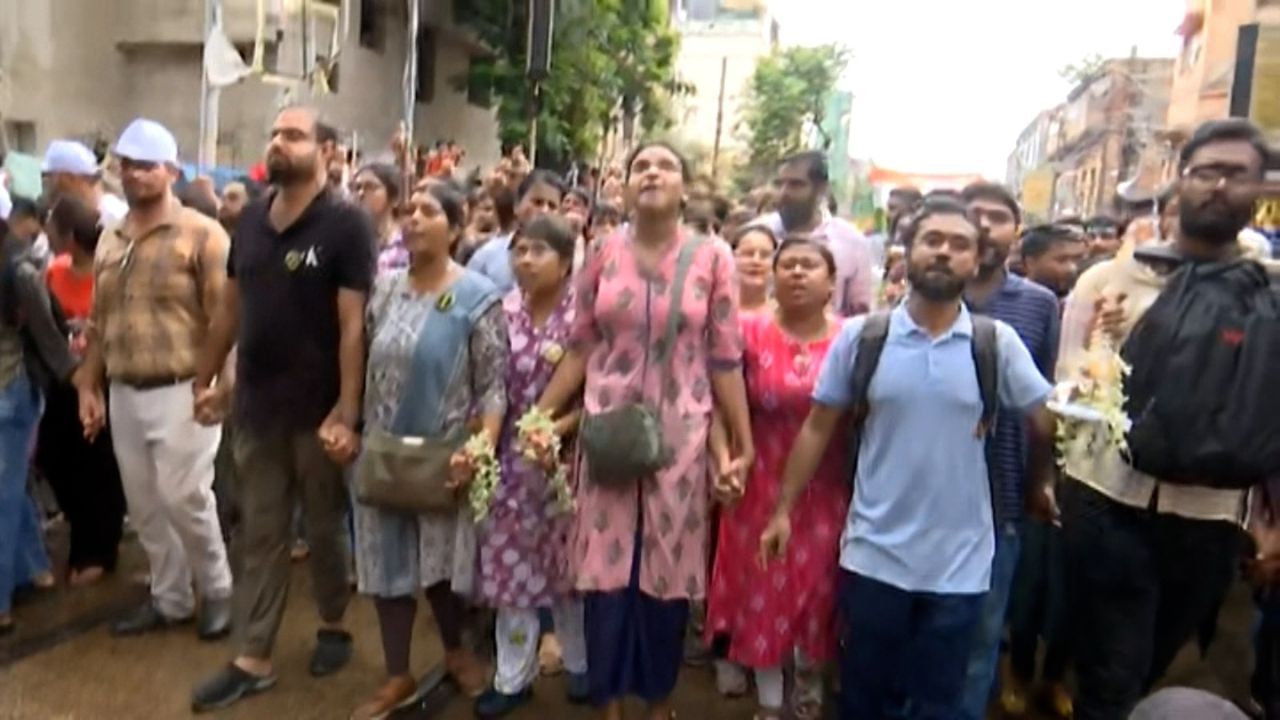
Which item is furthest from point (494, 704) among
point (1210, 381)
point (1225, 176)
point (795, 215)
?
point (1225, 176)

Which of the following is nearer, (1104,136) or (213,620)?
(213,620)

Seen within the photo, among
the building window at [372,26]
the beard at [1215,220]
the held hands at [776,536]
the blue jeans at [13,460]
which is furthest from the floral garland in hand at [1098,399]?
the building window at [372,26]

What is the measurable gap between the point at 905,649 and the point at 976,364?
2.90ft

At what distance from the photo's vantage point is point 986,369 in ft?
10.6

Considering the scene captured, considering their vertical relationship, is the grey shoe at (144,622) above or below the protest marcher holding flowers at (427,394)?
below

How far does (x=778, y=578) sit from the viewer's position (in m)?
3.84

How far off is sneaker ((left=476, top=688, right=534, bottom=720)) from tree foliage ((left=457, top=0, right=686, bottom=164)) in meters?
14.0

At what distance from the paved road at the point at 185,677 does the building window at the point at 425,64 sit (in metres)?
14.5

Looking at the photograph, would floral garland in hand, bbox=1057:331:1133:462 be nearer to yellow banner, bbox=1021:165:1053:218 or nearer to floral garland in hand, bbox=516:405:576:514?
floral garland in hand, bbox=516:405:576:514

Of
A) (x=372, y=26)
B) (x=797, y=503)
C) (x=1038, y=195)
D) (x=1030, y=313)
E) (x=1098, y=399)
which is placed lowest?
(x=797, y=503)

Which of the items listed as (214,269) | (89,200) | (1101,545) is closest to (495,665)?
(214,269)

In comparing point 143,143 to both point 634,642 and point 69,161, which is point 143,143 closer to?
point 69,161

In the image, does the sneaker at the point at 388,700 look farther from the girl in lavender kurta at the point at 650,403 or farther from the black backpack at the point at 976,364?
the black backpack at the point at 976,364

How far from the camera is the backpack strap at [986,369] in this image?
127 inches
